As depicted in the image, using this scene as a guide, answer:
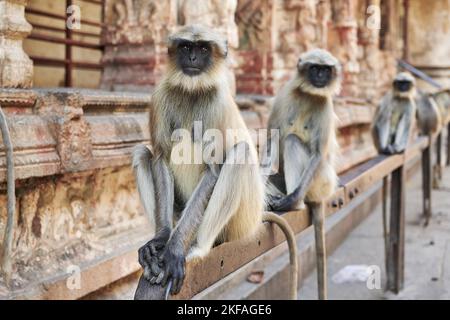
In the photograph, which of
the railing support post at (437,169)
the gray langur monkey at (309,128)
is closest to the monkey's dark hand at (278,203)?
the gray langur monkey at (309,128)

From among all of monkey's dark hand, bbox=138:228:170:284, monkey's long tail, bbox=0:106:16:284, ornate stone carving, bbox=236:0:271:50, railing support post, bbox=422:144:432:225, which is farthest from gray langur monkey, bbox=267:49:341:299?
railing support post, bbox=422:144:432:225

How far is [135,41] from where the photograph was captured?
5.04 m

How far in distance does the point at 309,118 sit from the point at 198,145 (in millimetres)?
1745

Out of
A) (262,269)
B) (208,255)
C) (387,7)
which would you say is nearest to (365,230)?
(262,269)

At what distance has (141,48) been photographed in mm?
5012

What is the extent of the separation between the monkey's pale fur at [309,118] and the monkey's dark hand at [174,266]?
1.99 metres

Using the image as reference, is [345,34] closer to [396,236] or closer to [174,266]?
[396,236]

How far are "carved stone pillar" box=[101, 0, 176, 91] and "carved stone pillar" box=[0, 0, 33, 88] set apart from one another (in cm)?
172

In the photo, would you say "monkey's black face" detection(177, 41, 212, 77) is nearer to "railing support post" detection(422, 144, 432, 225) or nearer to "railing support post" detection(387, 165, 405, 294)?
"railing support post" detection(387, 165, 405, 294)

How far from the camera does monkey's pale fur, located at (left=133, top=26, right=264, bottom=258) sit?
258 cm

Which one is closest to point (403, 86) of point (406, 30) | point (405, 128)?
Answer: point (405, 128)

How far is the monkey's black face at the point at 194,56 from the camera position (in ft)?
8.94
